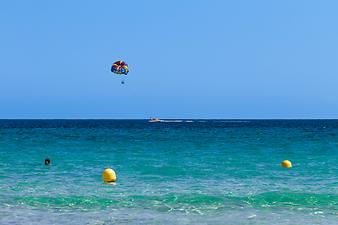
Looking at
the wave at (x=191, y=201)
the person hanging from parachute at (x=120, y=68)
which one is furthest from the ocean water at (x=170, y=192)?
the person hanging from parachute at (x=120, y=68)

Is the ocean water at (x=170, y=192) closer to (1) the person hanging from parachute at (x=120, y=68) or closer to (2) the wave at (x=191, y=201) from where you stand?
(2) the wave at (x=191, y=201)

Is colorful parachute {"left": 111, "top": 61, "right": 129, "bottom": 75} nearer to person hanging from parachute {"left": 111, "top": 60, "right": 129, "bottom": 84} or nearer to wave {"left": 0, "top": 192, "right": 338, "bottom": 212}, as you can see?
person hanging from parachute {"left": 111, "top": 60, "right": 129, "bottom": 84}

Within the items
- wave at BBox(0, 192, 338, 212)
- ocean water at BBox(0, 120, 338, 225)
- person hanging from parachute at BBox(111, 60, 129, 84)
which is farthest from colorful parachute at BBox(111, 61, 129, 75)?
wave at BBox(0, 192, 338, 212)

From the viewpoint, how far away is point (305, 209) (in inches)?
585

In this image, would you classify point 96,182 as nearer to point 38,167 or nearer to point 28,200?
point 28,200

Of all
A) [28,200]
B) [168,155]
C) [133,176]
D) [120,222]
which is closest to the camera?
[120,222]

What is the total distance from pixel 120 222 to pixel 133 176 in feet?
27.8

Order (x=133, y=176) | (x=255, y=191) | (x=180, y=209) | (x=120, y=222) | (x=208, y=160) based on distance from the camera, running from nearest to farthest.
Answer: (x=120, y=222), (x=180, y=209), (x=255, y=191), (x=133, y=176), (x=208, y=160)

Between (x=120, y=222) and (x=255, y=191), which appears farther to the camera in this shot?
(x=255, y=191)

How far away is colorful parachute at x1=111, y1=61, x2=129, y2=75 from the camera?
1549 inches

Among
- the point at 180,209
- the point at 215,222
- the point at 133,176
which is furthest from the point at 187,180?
the point at 215,222

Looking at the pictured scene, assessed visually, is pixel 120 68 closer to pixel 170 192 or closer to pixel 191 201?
pixel 170 192

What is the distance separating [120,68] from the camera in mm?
39688

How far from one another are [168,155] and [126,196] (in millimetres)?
15585
